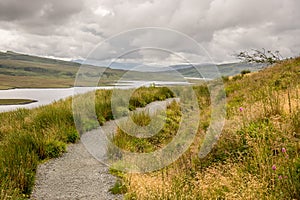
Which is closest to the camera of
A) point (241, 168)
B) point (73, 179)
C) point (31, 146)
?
point (241, 168)

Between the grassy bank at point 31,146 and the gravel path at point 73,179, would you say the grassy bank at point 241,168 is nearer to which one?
the gravel path at point 73,179

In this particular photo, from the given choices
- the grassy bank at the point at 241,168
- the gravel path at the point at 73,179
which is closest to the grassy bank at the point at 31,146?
the gravel path at the point at 73,179

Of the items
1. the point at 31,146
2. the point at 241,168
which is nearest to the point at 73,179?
the point at 31,146

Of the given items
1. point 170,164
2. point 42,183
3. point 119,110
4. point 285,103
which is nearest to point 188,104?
point 119,110

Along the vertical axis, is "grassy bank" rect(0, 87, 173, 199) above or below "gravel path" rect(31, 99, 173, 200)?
above

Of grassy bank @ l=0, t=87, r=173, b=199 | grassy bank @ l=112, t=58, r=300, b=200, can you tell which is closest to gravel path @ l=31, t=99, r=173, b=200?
grassy bank @ l=0, t=87, r=173, b=199

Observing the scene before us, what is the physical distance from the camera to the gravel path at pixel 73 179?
Result: 5611 millimetres

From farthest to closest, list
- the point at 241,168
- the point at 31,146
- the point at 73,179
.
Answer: the point at 31,146 < the point at 73,179 < the point at 241,168

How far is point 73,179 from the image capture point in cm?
641

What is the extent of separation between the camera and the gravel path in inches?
221

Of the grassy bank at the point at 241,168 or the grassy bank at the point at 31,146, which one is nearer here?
the grassy bank at the point at 241,168

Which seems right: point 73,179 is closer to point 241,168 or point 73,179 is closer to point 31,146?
point 31,146

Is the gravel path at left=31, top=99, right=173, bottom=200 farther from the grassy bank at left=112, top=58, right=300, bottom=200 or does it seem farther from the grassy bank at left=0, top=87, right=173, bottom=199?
the grassy bank at left=112, top=58, right=300, bottom=200

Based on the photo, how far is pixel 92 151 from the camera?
27.1 feet
